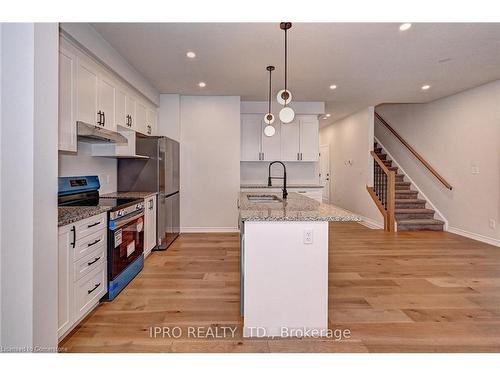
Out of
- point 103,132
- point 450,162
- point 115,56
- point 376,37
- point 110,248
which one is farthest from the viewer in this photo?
point 450,162

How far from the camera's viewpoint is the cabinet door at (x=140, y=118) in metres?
4.34

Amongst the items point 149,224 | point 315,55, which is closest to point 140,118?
point 149,224

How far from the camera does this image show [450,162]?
5.48m

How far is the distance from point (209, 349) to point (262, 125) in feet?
16.1

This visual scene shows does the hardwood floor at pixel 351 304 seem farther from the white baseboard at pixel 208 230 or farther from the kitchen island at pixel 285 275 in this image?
the white baseboard at pixel 208 230

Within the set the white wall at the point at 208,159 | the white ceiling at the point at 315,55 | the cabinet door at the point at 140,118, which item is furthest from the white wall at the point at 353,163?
the cabinet door at the point at 140,118

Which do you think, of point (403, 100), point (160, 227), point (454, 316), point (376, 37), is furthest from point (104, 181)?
point (403, 100)

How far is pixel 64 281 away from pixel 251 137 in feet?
15.5

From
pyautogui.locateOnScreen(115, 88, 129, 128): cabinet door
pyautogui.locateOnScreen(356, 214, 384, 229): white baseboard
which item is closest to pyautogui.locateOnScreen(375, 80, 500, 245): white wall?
pyautogui.locateOnScreen(356, 214, 384, 229): white baseboard

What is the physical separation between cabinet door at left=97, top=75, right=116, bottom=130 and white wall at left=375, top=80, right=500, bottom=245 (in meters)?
5.68

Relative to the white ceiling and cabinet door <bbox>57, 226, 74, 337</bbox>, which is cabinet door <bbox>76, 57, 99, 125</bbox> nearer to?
the white ceiling

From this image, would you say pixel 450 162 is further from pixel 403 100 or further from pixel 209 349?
pixel 209 349

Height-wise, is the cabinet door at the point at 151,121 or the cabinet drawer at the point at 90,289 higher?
the cabinet door at the point at 151,121

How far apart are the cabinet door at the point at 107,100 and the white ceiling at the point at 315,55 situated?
0.45 m
